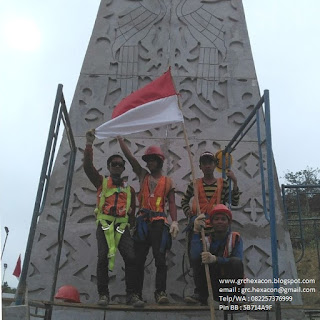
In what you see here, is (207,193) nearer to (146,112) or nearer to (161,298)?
(146,112)

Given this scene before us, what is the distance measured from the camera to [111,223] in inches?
140

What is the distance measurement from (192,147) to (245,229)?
44.4 inches

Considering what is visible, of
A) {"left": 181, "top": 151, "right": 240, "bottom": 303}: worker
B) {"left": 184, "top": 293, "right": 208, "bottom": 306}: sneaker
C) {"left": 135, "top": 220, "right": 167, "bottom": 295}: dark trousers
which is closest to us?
{"left": 184, "top": 293, "right": 208, "bottom": 306}: sneaker

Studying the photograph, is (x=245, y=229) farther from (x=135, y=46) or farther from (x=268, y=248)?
(x=135, y=46)

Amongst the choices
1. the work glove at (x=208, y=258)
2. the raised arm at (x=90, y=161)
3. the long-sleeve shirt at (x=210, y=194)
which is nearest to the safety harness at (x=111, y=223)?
the raised arm at (x=90, y=161)

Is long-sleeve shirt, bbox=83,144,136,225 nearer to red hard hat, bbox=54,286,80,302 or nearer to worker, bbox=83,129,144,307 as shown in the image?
worker, bbox=83,129,144,307

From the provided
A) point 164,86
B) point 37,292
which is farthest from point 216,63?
point 37,292

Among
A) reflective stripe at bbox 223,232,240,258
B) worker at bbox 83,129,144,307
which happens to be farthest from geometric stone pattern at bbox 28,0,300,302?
reflective stripe at bbox 223,232,240,258

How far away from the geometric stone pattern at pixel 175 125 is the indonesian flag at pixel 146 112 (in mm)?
1087

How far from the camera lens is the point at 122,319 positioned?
3834 millimetres

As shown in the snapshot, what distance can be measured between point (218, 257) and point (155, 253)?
574mm

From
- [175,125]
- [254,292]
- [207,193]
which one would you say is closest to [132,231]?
[207,193]

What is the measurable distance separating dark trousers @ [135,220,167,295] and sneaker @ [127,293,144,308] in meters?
0.13

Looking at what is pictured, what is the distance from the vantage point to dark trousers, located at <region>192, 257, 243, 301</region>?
3.16 metres
